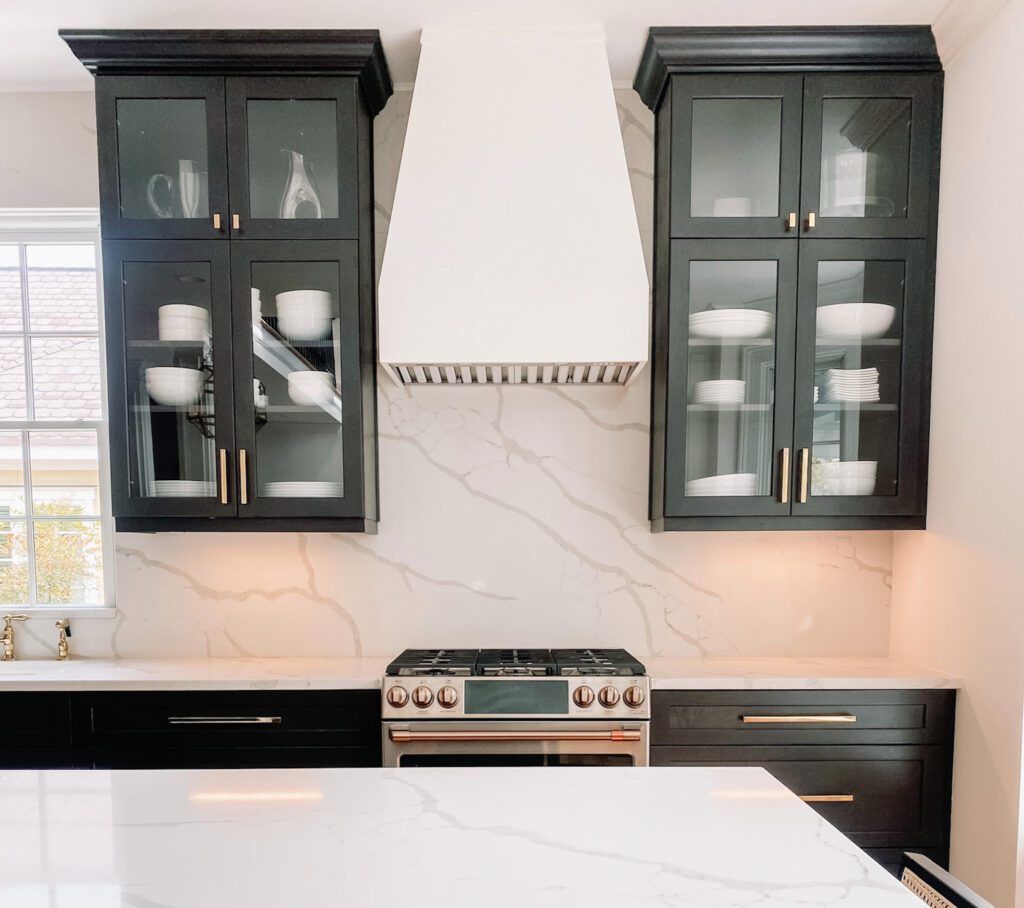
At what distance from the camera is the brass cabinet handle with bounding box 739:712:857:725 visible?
202 centimetres

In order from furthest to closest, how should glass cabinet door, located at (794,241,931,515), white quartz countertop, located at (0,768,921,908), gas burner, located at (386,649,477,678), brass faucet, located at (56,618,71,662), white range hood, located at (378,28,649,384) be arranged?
brass faucet, located at (56,618,71,662) < glass cabinet door, located at (794,241,931,515) < gas burner, located at (386,649,477,678) < white range hood, located at (378,28,649,384) < white quartz countertop, located at (0,768,921,908)

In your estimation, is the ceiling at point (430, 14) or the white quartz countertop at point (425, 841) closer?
the white quartz countertop at point (425, 841)

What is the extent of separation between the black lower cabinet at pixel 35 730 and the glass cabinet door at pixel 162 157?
1.53m

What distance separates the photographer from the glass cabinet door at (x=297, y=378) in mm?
2133

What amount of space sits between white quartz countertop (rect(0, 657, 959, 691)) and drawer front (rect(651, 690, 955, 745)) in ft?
0.11

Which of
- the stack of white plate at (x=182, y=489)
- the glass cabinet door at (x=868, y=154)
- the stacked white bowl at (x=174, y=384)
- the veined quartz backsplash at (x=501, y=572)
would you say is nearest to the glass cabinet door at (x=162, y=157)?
the stacked white bowl at (x=174, y=384)

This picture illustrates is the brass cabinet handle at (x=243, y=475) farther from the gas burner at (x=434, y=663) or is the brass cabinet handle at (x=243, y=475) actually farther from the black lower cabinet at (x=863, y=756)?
the black lower cabinet at (x=863, y=756)

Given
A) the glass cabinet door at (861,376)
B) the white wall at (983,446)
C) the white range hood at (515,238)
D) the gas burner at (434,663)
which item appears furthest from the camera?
the glass cabinet door at (861,376)

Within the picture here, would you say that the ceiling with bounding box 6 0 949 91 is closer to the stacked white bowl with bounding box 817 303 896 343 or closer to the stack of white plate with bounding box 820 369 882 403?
the stacked white bowl with bounding box 817 303 896 343

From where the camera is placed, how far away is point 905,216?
6.93ft

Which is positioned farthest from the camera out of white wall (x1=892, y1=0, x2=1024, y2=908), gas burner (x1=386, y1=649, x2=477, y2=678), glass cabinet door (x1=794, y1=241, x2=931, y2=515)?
glass cabinet door (x1=794, y1=241, x2=931, y2=515)

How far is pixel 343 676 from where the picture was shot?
2066 millimetres

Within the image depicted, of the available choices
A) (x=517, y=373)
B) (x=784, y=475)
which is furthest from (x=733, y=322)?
(x=517, y=373)

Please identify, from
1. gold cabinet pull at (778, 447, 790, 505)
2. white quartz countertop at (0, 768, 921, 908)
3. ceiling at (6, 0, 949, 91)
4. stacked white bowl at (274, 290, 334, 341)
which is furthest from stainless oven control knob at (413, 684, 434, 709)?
ceiling at (6, 0, 949, 91)
